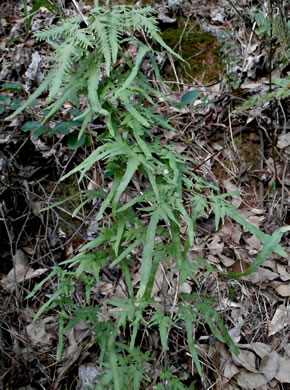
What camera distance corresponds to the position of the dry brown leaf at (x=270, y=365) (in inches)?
69.7

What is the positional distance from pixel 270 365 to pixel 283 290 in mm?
372

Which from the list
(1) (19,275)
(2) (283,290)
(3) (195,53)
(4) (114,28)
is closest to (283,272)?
(2) (283,290)

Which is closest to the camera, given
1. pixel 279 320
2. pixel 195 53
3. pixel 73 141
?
pixel 279 320

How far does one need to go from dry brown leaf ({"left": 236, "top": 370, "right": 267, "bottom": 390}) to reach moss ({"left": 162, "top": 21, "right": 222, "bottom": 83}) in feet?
5.92

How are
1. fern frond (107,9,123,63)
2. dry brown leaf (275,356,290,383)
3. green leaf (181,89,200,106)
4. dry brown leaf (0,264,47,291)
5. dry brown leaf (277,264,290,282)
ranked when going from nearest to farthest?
1. fern frond (107,9,123,63)
2. dry brown leaf (275,356,290,383)
3. dry brown leaf (277,264,290,282)
4. dry brown leaf (0,264,47,291)
5. green leaf (181,89,200,106)

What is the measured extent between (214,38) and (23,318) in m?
2.15

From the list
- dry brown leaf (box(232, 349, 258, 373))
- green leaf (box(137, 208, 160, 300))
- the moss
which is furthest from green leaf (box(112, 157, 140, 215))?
the moss

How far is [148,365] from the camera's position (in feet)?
5.97

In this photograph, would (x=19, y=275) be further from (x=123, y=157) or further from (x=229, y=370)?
(x=123, y=157)

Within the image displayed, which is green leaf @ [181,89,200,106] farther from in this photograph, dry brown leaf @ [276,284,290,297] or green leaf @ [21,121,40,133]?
dry brown leaf @ [276,284,290,297]

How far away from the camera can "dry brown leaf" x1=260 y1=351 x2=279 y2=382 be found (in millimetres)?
1771

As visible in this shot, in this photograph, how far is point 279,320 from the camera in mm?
1936

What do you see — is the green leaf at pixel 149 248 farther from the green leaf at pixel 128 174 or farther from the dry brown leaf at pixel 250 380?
the dry brown leaf at pixel 250 380

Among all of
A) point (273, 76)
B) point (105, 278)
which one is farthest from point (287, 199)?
point (105, 278)
